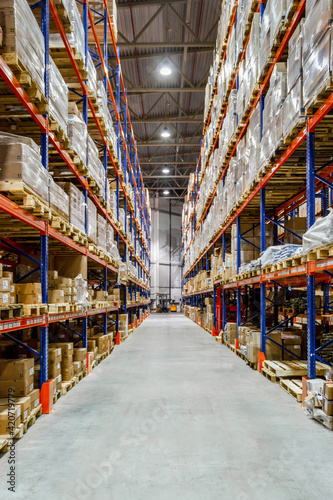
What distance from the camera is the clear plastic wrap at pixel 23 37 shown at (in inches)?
157

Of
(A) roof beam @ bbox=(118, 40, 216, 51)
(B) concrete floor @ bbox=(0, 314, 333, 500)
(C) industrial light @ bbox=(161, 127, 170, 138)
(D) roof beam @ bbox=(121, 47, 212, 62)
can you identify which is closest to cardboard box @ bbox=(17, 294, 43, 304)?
(B) concrete floor @ bbox=(0, 314, 333, 500)

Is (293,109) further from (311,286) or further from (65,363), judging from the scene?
(65,363)

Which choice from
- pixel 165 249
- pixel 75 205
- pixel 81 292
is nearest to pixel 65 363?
pixel 81 292

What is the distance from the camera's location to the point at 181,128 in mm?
21734

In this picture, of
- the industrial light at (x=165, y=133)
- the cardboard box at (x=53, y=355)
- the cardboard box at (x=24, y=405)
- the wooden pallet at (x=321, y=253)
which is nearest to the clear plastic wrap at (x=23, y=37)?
the cardboard box at (x=53, y=355)

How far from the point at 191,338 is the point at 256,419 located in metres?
8.28

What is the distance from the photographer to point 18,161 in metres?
4.04

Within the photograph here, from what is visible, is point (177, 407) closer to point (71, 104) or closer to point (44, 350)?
point (44, 350)

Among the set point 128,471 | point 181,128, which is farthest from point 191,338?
point 181,128

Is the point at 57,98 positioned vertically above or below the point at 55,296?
above

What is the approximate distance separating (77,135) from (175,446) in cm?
479

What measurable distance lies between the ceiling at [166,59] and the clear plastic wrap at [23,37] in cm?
941

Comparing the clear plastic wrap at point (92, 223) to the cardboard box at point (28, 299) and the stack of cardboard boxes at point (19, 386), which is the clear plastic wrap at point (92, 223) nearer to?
the cardboard box at point (28, 299)

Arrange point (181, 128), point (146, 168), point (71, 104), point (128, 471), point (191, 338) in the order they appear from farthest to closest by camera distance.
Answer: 1. point (146, 168)
2. point (181, 128)
3. point (191, 338)
4. point (71, 104)
5. point (128, 471)
